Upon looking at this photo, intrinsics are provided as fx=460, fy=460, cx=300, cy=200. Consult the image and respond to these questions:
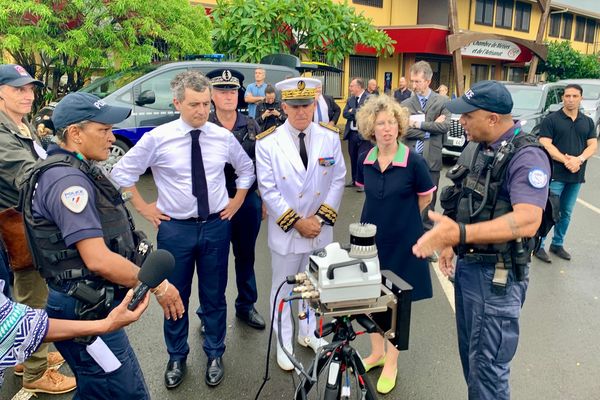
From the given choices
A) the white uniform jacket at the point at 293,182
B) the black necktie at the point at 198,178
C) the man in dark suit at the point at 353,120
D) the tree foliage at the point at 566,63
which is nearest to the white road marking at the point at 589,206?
the man in dark suit at the point at 353,120

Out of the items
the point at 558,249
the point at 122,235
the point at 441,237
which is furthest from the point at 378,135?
the point at 558,249

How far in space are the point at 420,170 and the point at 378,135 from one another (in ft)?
1.17

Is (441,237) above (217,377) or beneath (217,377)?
above

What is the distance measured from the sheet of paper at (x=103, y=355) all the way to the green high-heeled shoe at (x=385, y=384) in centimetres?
170

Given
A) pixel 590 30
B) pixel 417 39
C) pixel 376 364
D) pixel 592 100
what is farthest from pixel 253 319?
pixel 590 30

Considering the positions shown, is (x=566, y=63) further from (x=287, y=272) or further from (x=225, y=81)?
(x=287, y=272)

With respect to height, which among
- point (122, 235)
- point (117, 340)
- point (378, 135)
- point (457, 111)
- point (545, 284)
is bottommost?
point (545, 284)

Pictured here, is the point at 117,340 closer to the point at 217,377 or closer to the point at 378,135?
the point at 217,377

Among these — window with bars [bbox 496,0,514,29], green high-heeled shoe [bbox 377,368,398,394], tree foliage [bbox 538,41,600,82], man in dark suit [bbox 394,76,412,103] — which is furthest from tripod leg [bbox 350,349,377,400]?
window with bars [bbox 496,0,514,29]

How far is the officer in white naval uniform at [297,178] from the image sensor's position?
3082 millimetres

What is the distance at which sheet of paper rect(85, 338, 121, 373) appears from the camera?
6.56 ft

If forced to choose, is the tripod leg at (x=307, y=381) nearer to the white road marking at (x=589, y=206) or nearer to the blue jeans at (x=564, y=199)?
the blue jeans at (x=564, y=199)

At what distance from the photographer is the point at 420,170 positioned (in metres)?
3.01

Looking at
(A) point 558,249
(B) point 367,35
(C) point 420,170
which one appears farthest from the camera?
(B) point 367,35
